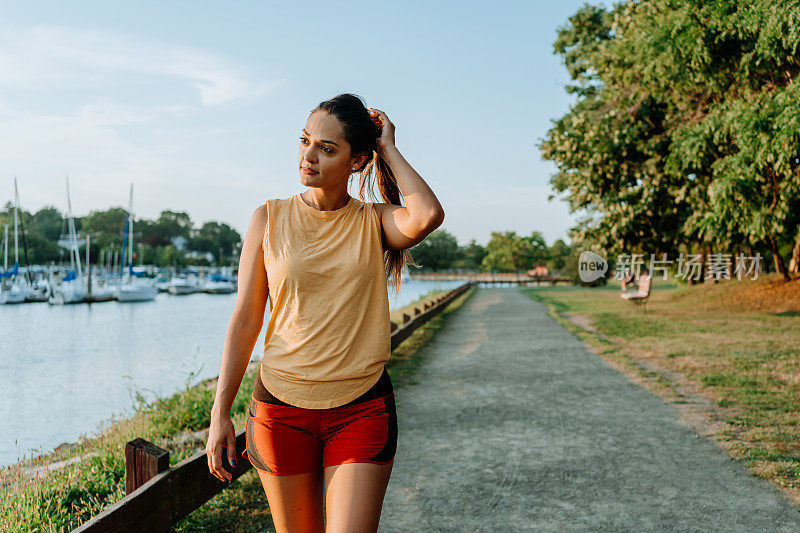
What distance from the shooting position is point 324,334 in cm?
218

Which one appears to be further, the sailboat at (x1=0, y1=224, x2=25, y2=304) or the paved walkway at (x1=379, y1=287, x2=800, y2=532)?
the sailboat at (x1=0, y1=224, x2=25, y2=304)

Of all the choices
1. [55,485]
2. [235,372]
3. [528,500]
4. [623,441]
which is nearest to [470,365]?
[623,441]

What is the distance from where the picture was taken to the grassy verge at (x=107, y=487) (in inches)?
159

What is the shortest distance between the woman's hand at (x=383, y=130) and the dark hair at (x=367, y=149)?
0.06 feet

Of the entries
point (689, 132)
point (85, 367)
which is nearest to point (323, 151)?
point (689, 132)

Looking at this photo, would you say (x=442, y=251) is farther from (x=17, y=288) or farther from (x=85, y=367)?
(x=85, y=367)

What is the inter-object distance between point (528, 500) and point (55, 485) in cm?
331

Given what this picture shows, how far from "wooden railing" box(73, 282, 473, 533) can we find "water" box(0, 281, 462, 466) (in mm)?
1446

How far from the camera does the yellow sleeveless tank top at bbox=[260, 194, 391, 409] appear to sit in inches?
85.3

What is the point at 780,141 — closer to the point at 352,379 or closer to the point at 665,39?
the point at 665,39

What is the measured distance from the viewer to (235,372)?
229 centimetres

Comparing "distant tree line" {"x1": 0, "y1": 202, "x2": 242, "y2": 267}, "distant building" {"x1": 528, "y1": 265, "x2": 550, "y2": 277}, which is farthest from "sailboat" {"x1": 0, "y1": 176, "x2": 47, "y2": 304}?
"distant building" {"x1": 528, "y1": 265, "x2": 550, "y2": 277}

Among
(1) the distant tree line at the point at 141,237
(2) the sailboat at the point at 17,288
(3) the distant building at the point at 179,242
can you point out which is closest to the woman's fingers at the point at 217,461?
(2) the sailboat at the point at 17,288

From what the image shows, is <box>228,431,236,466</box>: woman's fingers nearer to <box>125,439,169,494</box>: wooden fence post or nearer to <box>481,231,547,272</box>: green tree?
<box>125,439,169,494</box>: wooden fence post
